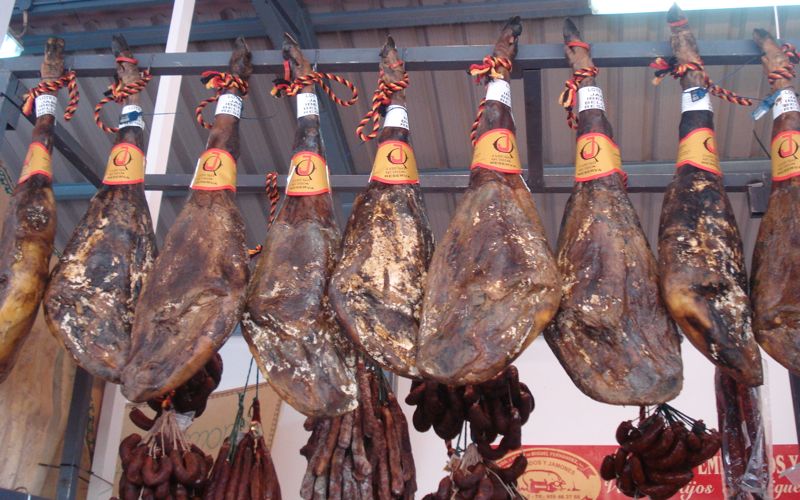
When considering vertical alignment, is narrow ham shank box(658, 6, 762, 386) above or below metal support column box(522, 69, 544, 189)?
below

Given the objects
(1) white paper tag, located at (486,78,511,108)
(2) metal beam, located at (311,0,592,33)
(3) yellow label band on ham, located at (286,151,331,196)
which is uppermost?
(2) metal beam, located at (311,0,592,33)

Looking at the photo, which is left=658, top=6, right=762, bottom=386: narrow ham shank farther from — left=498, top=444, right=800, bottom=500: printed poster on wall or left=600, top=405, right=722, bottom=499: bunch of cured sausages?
left=498, top=444, right=800, bottom=500: printed poster on wall

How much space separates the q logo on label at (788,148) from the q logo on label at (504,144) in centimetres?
87

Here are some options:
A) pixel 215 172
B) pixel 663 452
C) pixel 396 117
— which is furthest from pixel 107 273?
pixel 663 452

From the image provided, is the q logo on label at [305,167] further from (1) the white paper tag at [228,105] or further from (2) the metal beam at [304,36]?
(2) the metal beam at [304,36]

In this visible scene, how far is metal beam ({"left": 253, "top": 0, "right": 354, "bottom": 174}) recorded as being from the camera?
556 cm

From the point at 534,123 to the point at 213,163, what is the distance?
129cm

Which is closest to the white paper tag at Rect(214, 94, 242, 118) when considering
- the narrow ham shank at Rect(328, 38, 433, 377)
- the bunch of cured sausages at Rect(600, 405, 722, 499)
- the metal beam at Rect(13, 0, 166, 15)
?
the narrow ham shank at Rect(328, 38, 433, 377)

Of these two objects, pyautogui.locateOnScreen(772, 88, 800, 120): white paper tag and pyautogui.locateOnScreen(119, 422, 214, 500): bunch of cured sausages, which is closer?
pyautogui.locateOnScreen(772, 88, 800, 120): white paper tag

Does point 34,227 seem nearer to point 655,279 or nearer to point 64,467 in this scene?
point 64,467

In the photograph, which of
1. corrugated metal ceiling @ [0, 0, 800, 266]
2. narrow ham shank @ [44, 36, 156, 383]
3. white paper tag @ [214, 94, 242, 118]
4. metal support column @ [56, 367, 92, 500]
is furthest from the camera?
corrugated metal ceiling @ [0, 0, 800, 266]

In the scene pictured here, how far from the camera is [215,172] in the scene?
8.67 feet

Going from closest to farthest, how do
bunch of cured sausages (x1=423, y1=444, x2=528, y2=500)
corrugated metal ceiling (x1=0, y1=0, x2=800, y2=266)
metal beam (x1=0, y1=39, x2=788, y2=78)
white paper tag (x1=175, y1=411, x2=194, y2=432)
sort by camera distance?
metal beam (x1=0, y1=39, x2=788, y2=78) < bunch of cured sausages (x1=423, y1=444, x2=528, y2=500) < white paper tag (x1=175, y1=411, x2=194, y2=432) < corrugated metal ceiling (x1=0, y1=0, x2=800, y2=266)

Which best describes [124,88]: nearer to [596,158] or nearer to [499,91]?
[499,91]
